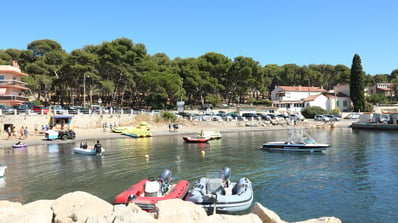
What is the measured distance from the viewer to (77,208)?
30.5 ft

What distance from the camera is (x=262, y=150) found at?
2983 cm

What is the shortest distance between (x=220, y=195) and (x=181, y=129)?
40.8m

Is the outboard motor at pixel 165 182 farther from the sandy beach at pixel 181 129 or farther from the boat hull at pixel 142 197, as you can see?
the sandy beach at pixel 181 129

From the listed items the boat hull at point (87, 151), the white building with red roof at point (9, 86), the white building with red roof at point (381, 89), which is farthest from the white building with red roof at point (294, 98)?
the boat hull at point (87, 151)

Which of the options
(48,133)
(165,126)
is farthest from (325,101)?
(48,133)

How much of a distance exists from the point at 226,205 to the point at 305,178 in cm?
784

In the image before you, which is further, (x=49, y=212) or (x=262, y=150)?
(x=262, y=150)

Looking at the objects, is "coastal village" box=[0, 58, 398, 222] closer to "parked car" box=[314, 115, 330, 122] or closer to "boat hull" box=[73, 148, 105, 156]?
"parked car" box=[314, 115, 330, 122]

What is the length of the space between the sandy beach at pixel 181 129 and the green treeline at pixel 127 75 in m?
12.1

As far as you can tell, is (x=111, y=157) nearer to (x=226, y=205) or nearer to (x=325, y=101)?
(x=226, y=205)

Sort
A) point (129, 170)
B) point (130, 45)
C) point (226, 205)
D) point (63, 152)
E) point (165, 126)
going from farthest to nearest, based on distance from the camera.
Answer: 1. point (130, 45)
2. point (165, 126)
3. point (63, 152)
4. point (129, 170)
5. point (226, 205)

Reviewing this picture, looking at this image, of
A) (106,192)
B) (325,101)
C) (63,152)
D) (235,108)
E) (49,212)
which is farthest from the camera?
(325,101)

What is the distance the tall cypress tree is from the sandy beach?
13.5m

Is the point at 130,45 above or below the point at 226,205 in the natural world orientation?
Answer: above
